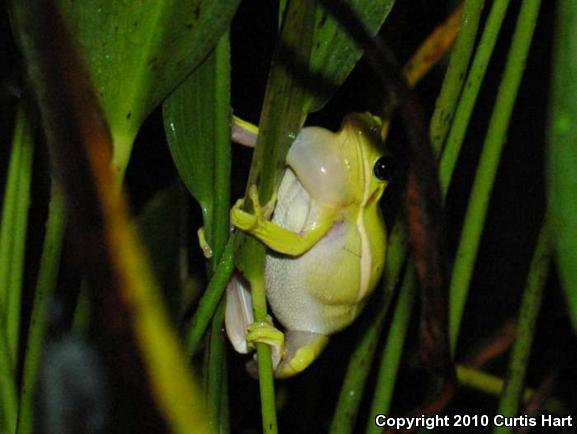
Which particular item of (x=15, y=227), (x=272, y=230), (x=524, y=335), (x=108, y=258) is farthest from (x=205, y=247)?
(x=108, y=258)

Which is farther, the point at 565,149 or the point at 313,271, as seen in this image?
the point at 313,271

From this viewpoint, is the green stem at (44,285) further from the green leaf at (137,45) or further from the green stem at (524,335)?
the green stem at (524,335)

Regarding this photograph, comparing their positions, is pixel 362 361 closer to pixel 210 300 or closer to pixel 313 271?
pixel 313 271

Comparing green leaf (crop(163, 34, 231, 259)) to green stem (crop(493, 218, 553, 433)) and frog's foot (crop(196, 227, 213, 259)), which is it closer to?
frog's foot (crop(196, 227, 213, 259))

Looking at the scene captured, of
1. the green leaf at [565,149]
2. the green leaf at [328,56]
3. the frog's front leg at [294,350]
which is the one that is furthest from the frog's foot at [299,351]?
the green leaf at [565,149]

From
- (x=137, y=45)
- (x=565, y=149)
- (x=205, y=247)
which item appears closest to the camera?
(x=565, y=149)

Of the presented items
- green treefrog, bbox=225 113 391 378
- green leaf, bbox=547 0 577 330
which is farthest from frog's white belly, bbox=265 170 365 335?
green leaf, bbox=547 0 577 330

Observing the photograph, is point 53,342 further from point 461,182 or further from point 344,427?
point 461,182
